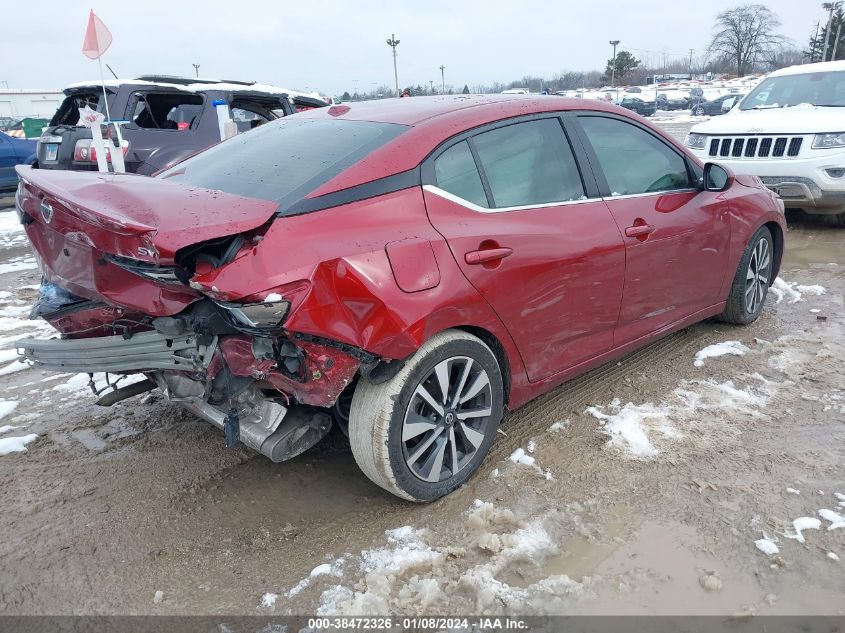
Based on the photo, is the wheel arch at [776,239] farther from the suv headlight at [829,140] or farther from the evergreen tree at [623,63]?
the evergreen tree at [623,63]

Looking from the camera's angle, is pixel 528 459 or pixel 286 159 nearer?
pixel 286 159

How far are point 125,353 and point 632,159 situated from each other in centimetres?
284

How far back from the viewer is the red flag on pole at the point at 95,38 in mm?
6723

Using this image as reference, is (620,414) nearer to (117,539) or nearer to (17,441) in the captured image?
(117,539)

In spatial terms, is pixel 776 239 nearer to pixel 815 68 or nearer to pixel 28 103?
pixel 815 68

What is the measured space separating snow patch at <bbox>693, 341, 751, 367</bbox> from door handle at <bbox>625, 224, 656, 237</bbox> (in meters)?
1.16

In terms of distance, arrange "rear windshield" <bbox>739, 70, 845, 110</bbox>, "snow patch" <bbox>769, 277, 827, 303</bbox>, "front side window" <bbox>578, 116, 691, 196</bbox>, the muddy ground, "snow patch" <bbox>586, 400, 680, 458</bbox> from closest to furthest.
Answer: the muddy ground < "snow patch" <bbox>586, 400, 680, 458</bbox> < "front side window" <bbox>578, 116, 691, 196</bbox> < "snow patch" <bbox>769, 277, 827, 303</bbox> < "rear windshield" <bbox>739, 70, 845, 110</bbox>

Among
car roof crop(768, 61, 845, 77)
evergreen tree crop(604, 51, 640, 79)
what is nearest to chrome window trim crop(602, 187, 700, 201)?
car roof crop(768, 61, 845, 77)

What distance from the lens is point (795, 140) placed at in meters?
7.07

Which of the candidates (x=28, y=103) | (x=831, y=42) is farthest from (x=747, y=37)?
(x=28, y=103)

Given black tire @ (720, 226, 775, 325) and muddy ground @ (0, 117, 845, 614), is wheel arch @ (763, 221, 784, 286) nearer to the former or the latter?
black tire @ (720, 226, 775, 325)

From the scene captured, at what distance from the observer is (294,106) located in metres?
9.30

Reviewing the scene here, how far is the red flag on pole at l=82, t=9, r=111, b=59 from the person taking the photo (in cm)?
672

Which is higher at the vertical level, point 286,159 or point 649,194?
point 286,159
